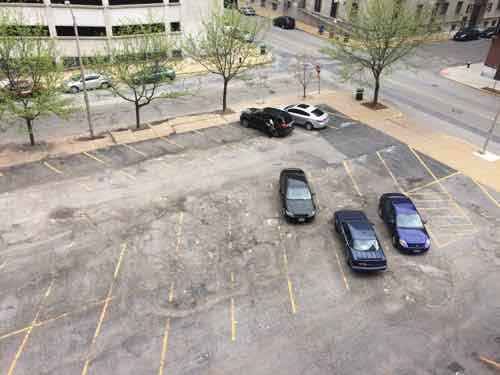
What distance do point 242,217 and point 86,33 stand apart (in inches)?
1230

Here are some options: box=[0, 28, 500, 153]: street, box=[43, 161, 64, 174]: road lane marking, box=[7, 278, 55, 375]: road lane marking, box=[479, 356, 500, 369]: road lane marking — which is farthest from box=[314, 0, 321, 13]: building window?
box=[479, 356, 500, 369]: road lane marking

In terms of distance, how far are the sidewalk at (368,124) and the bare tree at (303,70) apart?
140 inches

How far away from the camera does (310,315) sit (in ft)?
50.3

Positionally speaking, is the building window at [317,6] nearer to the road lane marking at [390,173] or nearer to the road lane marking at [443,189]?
the road lane marking at [443,189]

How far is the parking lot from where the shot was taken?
13859 millimetres

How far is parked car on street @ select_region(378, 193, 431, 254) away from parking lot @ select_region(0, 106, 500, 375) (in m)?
0.59

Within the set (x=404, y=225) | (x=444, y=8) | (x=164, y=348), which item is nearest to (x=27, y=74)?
(x=164, y=348)

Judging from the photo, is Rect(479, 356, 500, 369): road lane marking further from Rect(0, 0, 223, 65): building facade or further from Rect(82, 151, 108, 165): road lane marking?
Rect(0, 0, 223, 65): building facade

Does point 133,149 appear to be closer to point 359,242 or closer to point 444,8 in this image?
point 359,242

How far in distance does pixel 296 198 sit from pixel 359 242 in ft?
13.9

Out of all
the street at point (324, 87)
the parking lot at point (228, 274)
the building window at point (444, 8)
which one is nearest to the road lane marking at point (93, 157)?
the parking lot at point (228, 274)

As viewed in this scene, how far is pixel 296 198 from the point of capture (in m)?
20.7

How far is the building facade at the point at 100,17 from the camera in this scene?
38.8 meters

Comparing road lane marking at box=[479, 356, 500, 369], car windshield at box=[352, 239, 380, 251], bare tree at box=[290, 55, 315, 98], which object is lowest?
road lane marking at box=[479, 356, 500, 369]
